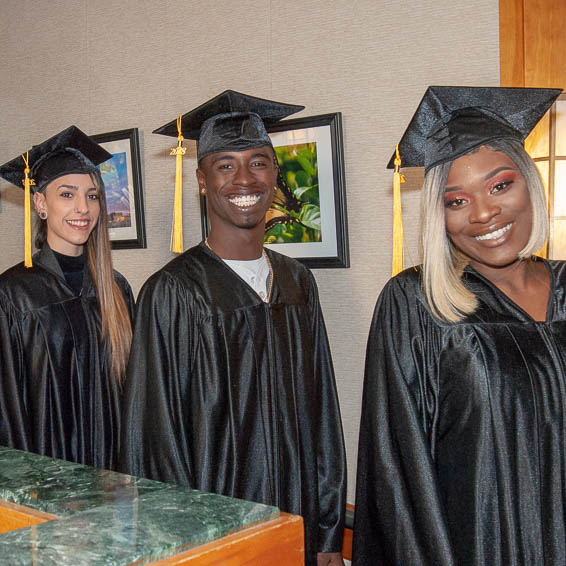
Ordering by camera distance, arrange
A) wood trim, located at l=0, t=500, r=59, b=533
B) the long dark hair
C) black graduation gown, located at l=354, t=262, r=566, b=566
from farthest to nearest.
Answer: the long dark hair → black graduation gown, located at l=354, t=262, r=566, b=566 → wood trim, located at l=0, t=500, r=59, b=533

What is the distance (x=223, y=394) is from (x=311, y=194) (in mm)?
1381

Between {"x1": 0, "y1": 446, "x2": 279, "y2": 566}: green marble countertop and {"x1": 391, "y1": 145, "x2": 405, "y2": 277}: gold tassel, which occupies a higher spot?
{"x1": 391, "y1": 145, "x2": 405, "y2": 277}: gold tassel

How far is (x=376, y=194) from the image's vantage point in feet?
11.7

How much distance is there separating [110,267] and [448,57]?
Answer: 173 centimetres

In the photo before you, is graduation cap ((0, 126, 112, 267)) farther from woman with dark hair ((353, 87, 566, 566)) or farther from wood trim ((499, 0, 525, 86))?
wood trim ((499, 0, 525, 86))

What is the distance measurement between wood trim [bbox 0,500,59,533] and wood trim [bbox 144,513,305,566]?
0.35m

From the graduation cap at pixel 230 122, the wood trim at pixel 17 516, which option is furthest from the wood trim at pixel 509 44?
the wood trim at pixel 17 516

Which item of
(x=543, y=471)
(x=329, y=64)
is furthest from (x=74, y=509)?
(x=329, y=64)

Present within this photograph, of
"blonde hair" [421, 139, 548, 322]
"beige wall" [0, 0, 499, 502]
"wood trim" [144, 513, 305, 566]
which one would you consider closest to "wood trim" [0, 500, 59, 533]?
"wood trim" [144, 513, 305, 566]

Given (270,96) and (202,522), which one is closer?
(202,522)

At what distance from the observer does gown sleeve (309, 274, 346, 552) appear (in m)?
2.91

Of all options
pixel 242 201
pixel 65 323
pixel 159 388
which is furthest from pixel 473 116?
pixel 65 323

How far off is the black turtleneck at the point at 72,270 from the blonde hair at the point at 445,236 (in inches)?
64.0

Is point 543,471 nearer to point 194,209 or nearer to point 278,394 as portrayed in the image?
point 278,394
